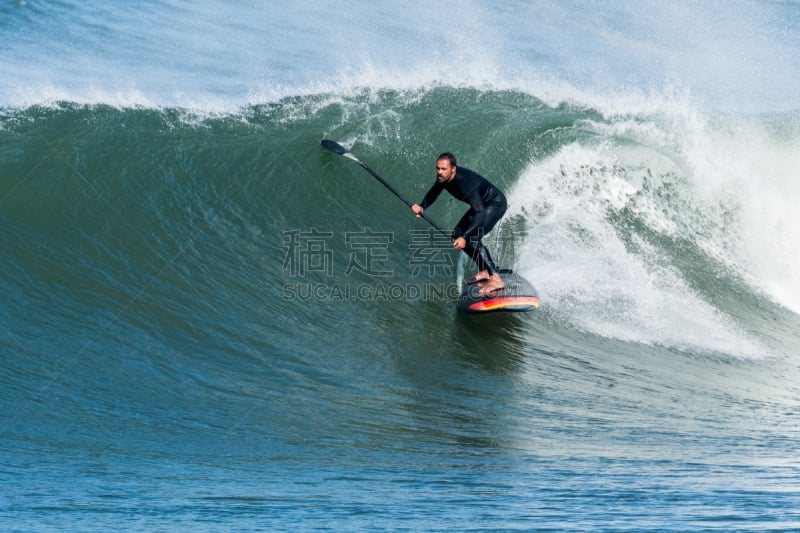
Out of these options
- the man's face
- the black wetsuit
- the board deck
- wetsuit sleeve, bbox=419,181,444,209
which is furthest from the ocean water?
the man's face

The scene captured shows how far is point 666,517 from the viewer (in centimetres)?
338

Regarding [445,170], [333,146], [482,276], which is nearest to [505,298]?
[482,276]

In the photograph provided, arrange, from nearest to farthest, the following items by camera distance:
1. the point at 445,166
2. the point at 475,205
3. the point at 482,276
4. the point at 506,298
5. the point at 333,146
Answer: the point at 445,166 → the point at 475,205 → the point at 506,298 → the point at 482,276 → the point at 333,146

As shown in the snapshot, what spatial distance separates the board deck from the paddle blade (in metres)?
2.58

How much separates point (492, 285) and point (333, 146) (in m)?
3.08

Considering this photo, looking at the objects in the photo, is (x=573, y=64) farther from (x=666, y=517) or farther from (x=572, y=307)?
(x=666, y=517)

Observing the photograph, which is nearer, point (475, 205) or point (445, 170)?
point (445, 170)

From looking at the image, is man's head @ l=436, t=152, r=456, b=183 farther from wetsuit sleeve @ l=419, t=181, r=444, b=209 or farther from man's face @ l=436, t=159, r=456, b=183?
wetsuit sleeve @ l=419, t=181, r=444, b=209

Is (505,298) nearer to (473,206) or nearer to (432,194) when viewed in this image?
(473,206)

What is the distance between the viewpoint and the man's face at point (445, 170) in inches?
254

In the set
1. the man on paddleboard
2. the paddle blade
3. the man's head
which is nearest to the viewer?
the man's head

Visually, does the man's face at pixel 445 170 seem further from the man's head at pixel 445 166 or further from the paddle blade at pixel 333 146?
the paddle blade at pixel 333 146

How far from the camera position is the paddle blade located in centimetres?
875

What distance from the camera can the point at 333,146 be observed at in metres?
8.97
